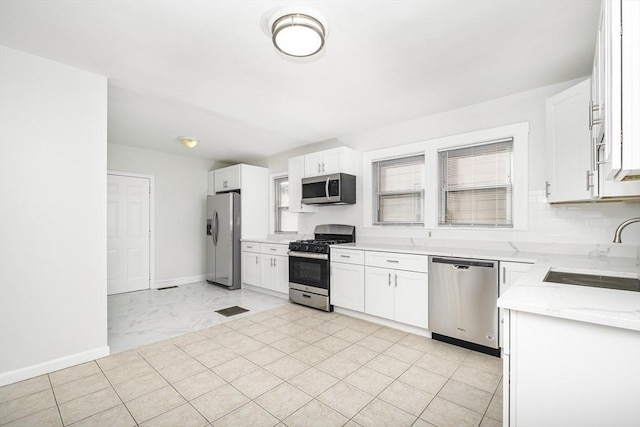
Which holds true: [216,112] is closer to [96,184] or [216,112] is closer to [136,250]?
[96,184]

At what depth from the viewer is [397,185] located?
13.0ft

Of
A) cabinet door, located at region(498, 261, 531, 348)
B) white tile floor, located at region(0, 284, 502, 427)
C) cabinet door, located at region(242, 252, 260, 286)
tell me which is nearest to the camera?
white tile floor, located at region(0, 284, 502, 427)

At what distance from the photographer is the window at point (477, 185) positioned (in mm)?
3115

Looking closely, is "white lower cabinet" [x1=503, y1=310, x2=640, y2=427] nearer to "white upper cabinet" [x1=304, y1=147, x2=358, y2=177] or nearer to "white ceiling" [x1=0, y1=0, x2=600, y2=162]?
"white ceiling" [x1=0, y1=0, x2=600, y2=162]

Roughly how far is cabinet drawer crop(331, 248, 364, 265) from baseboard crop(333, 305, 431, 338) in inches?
24.9

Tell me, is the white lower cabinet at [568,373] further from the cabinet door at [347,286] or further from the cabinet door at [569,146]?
the cabinet door at [347,286]

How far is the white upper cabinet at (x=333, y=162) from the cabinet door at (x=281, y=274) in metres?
1.40

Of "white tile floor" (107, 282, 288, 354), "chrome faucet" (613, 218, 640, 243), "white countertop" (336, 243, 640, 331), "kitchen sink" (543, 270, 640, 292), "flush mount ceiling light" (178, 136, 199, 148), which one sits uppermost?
"flush mount ceiling light" (178, 136, 199, 148)

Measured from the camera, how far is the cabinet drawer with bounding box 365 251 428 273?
3.01 m

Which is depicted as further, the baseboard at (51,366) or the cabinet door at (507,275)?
the cabinet door at (507,275)

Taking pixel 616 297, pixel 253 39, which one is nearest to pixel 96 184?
pixel 253 39

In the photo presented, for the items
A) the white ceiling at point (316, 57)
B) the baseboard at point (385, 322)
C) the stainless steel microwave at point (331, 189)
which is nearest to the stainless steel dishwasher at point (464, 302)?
the baseboard at point (385, 322)

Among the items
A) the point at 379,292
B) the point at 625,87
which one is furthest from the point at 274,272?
the point at 625,87

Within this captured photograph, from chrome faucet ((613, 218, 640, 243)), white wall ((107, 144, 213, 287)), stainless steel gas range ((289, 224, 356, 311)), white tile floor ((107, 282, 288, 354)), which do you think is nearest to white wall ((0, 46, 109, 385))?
white tile floor ((107, 282, 288, 354))
